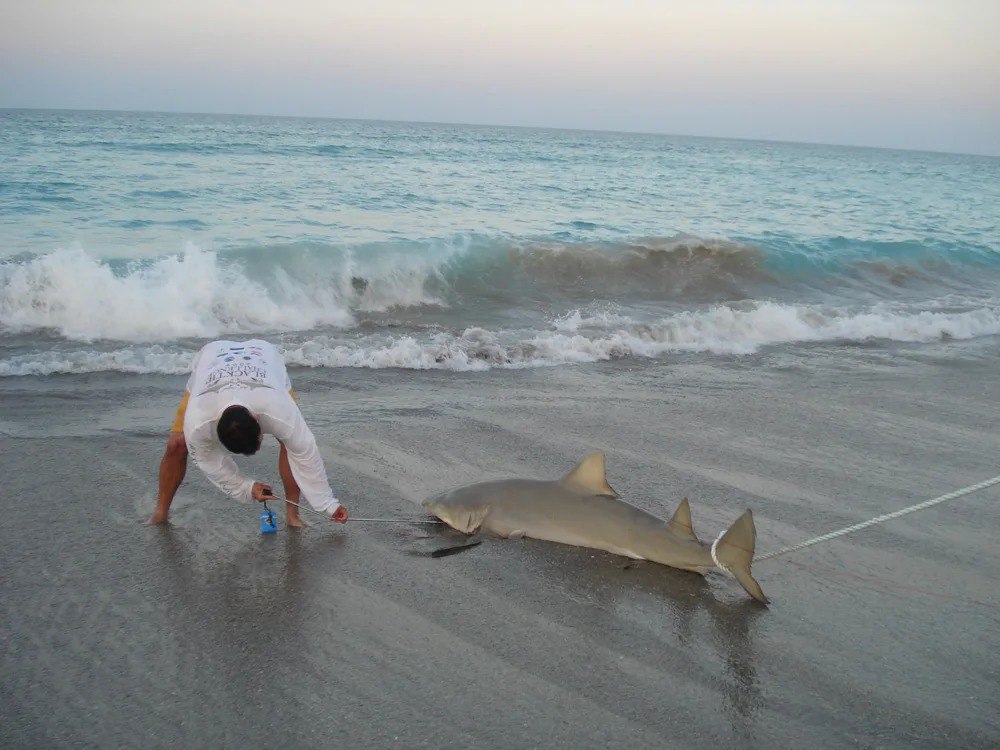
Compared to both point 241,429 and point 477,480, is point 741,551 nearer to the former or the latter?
point 477,480

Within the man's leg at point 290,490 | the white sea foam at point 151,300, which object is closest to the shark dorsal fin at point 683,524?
the man's leg at point 290,490

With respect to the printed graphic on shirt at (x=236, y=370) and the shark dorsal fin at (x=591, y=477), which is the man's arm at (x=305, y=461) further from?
the shark dorsal fin at (x=591, y=477)

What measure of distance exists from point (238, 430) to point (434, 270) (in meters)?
9.53

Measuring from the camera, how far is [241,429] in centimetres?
432

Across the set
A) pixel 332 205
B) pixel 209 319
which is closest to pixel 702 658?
pixel 209 319

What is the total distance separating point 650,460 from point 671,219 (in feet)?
55.4

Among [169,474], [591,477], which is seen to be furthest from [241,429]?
[591,477]

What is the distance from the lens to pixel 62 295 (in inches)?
394

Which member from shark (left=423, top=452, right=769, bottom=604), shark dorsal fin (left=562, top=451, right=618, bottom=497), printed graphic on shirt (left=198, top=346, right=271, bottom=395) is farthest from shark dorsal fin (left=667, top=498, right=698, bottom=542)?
printed graphic on shirt (left=198, top=346, right=271, bottom=395)

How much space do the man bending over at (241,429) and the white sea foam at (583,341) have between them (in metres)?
3.40

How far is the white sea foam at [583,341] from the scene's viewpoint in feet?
26.8


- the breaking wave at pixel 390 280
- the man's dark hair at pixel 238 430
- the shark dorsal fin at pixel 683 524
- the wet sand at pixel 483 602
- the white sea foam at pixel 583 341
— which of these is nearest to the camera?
the wet sand at pixel 483 602

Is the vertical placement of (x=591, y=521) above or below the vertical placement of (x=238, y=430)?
below

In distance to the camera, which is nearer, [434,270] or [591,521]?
[591,521]
